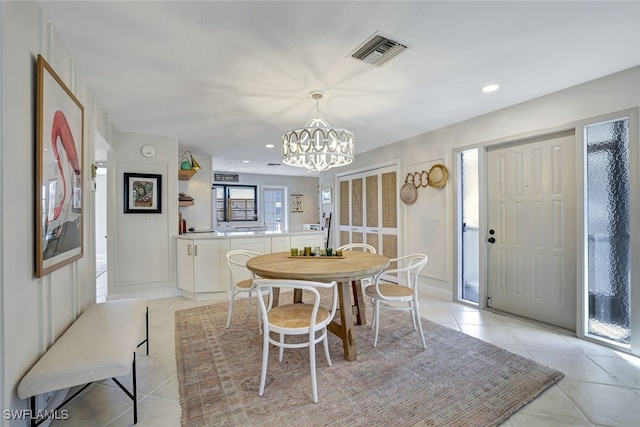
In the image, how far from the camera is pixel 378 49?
199 cm

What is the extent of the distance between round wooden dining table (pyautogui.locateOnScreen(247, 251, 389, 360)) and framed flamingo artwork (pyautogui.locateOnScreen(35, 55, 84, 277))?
122 centimetres

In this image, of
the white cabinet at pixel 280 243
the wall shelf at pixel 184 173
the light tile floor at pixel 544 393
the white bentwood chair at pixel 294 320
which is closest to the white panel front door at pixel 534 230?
the light tile floor at pixel 544 393

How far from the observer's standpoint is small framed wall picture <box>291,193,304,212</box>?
8680mm

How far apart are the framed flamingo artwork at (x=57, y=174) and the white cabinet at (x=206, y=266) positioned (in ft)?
5.78

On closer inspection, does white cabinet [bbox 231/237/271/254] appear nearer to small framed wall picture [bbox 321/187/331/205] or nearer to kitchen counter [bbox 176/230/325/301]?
kitchen counter [bbox 176/230/325/301]

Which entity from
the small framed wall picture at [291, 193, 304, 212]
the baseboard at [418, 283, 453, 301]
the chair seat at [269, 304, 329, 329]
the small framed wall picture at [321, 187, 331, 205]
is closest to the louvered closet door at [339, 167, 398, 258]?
the small framed wall picture at [321, 187, 331, 205]

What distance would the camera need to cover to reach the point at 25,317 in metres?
1.37

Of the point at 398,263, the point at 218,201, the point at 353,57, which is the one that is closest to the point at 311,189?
the point at 218,201

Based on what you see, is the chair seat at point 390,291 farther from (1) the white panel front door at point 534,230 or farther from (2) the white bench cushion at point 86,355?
(2) the white bench cushion at point 86,355

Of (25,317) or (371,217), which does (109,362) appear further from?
(371,217)

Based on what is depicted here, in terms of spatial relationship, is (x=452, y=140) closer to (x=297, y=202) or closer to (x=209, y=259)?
(x=209, y=259)

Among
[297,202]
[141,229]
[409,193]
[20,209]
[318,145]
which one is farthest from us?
[297,202]

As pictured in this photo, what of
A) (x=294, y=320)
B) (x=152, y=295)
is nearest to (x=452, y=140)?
(x=294, y=320)

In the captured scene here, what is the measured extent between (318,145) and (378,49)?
36.4 inches
